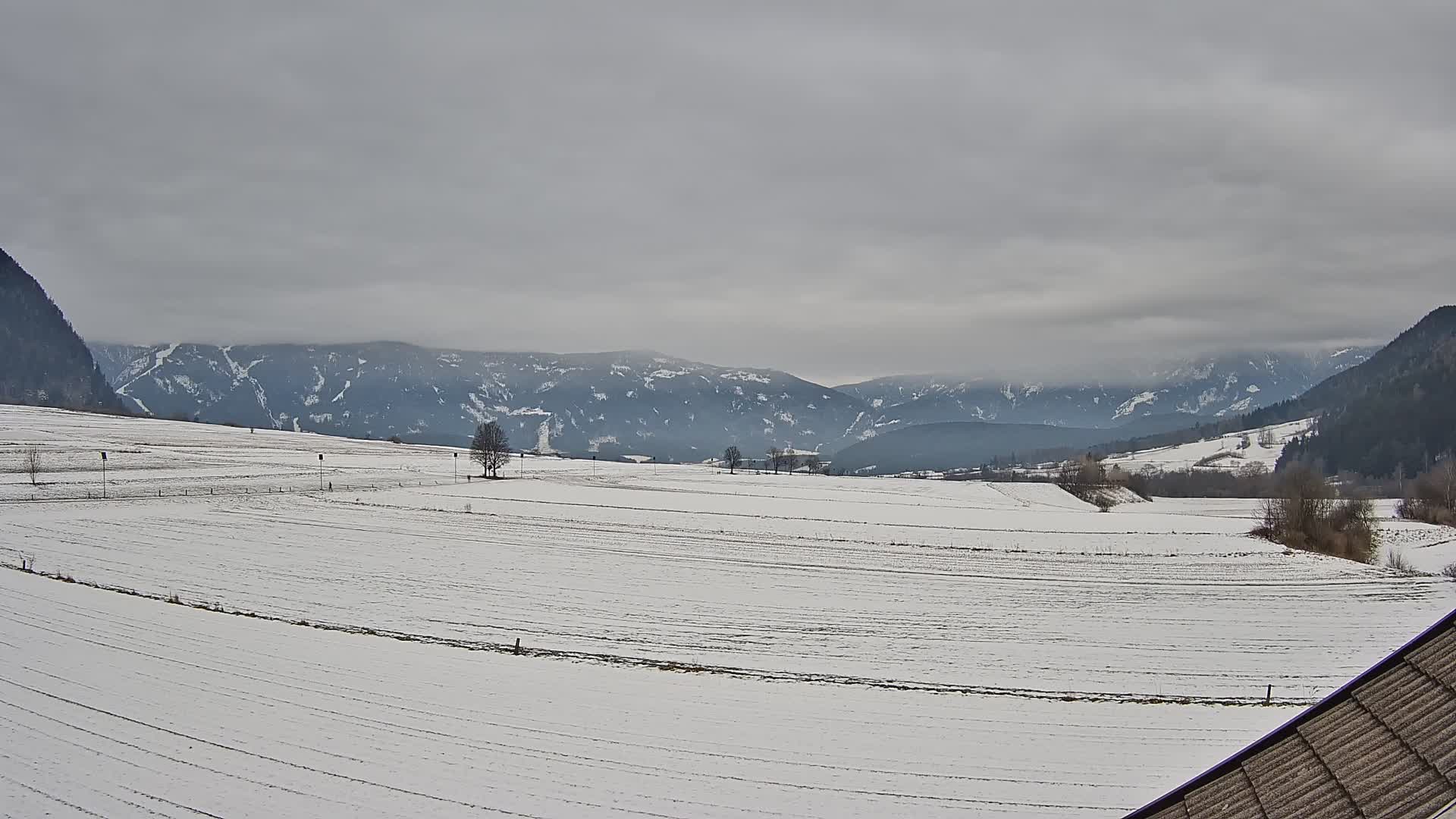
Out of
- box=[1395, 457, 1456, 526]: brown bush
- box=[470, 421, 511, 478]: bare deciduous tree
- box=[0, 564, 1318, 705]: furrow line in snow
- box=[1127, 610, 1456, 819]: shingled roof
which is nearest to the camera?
box=[1127, 610, 1456, 819]: shingled roof

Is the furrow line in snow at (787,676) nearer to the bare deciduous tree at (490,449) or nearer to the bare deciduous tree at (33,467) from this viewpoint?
the bare deciduous tree at (33,467)

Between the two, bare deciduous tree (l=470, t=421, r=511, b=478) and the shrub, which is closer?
the shrub

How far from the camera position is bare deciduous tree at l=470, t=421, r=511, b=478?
113m

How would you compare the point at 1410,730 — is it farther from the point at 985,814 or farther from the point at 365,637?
the point at 365,637

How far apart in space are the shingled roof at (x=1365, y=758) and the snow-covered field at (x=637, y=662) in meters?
10.6

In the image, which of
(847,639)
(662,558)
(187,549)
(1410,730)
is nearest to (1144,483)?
(662,558)

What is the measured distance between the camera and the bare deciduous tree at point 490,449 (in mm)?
113188

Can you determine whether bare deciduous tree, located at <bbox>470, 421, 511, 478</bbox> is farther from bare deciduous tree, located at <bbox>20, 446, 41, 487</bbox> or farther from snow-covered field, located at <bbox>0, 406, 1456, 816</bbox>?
bare deciduous tree, located at <bbox>20, 446, 41, 487</bbox>

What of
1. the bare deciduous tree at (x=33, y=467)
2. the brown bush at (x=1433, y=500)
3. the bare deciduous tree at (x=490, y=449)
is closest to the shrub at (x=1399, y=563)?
the brown bush at (x=1433, y=500)

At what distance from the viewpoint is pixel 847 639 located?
31656mm

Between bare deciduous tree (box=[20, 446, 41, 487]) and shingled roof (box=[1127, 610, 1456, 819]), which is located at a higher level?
shingled roof (box=[1127, 610, 1456, 819])

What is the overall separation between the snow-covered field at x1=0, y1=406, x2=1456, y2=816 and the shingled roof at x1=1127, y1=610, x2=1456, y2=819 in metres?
10.6

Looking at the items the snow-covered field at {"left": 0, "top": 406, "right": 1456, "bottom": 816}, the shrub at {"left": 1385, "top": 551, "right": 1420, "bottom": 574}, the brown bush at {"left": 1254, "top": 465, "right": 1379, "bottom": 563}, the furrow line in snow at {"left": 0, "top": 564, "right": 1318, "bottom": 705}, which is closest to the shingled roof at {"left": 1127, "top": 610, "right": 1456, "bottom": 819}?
the snow-covered field at {"left": 0, "top": 406, "right": 1456, "bottom": 816}

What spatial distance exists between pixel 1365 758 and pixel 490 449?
117m
